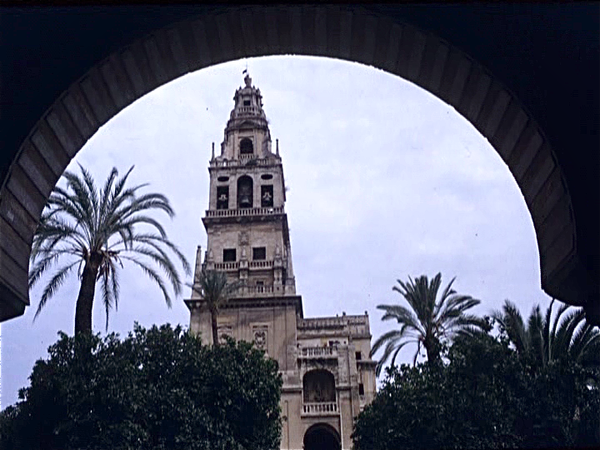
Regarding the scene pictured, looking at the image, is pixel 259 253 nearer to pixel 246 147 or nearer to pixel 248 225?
pixel 248 225

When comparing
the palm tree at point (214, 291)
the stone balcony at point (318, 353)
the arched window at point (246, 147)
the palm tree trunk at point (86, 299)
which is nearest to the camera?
the palm tree trunk at point (86, 299)

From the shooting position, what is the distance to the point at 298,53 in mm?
7102

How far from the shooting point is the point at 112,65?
6.09 metres

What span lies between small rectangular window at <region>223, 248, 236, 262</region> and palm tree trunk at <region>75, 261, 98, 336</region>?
82.0 ft

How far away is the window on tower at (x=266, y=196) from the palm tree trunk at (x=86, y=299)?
27240 mm

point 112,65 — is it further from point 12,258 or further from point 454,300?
point 454,300

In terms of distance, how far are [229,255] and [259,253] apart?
211 centimetres

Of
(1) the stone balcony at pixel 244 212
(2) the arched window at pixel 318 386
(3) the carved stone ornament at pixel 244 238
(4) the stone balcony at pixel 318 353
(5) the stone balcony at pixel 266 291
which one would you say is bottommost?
(2) the arched window at pixel 318 386

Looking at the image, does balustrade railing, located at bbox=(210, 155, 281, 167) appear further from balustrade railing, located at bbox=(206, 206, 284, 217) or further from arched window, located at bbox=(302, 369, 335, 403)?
arched window, located at bbox=(302, 369, 335, 403)

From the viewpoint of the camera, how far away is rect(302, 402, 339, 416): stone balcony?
134 ft

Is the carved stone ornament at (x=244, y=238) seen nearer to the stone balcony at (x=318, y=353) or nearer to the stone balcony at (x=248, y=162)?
the stone balcony at (x=248, y=162)

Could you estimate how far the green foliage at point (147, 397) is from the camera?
1986 cm

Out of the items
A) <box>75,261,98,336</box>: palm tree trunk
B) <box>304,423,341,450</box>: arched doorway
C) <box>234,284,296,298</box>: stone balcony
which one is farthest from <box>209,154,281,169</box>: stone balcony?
<box>75,261,98,336</box>: palm tree trunk

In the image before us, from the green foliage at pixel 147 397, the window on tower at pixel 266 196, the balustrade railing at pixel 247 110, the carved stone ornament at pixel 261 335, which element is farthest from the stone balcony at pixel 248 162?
the green foliage at pixel 147 397
